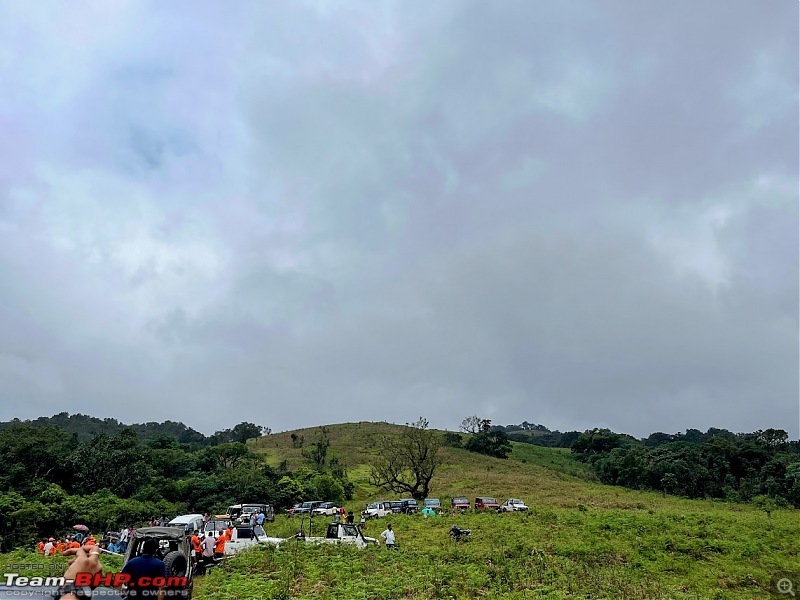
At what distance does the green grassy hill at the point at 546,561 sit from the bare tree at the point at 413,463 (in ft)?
50.3

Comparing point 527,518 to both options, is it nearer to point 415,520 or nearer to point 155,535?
point 415,520

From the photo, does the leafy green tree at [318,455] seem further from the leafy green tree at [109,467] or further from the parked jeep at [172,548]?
the parked jeep at [172,548]

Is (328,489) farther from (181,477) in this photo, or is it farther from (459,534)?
(459,534)

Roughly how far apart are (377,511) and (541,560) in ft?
66.0

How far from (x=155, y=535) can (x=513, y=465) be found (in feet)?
210

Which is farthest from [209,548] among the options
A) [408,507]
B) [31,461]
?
[31,461]

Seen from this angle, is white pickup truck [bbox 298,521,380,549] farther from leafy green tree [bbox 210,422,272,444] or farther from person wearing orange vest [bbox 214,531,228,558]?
leafy green tree [bbox 210,422,272,444]

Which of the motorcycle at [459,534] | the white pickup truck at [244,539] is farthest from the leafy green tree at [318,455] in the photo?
the white pickup truck at [244,539]

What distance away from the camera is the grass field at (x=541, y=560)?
14729 mm

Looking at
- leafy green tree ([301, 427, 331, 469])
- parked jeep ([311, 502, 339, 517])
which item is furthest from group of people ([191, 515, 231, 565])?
leafy green tree ([301, 427, 331, 469])

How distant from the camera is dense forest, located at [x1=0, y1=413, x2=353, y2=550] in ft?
110

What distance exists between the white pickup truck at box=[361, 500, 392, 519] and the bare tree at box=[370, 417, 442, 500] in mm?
11047

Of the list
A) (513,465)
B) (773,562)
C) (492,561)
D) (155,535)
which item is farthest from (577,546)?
(513,465)

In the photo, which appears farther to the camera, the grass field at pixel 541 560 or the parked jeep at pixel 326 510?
the parked jeep at pixel 326 510
